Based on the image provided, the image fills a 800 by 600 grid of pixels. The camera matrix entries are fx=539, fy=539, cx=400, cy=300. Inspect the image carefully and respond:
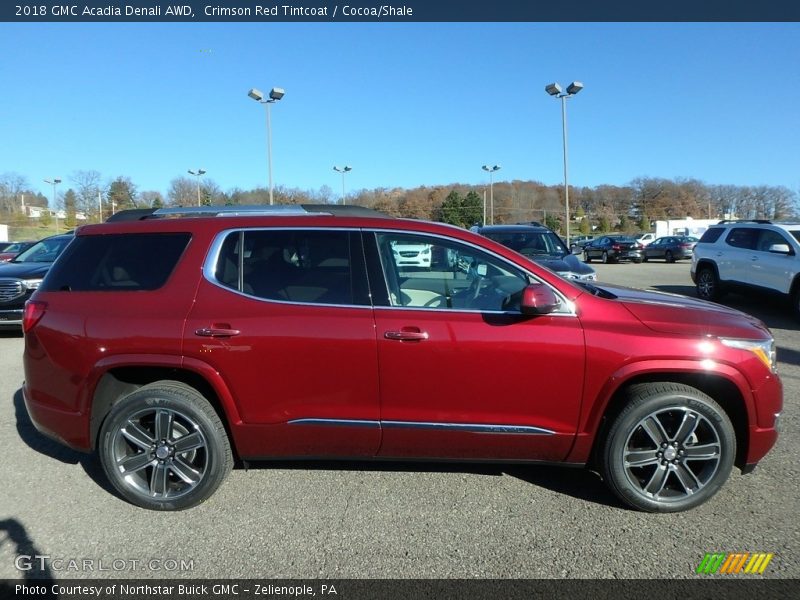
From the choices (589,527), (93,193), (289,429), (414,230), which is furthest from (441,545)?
(93,193)

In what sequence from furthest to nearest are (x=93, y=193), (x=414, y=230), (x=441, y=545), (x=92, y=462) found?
(x=93, y=193)
(x=92, y=462)
(x=414, y=230)
(x=441, y=545)

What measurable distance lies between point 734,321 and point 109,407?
4.12 meters

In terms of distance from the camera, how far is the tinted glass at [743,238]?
11008 millimetres

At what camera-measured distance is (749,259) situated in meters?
10.9

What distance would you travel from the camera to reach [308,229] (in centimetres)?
358

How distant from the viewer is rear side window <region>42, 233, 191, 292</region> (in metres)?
3.59

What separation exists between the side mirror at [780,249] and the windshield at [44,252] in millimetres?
13640

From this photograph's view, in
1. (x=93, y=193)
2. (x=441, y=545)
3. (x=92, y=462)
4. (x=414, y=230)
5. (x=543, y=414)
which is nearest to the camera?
(x=441, y=545)

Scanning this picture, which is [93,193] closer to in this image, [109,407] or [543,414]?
[109,407]

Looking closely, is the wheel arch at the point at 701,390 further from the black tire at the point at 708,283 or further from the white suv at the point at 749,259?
the black tire at the point at 708,283

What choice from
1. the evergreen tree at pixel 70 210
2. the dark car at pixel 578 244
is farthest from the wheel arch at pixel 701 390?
the evergreen tree at pixel 70 210

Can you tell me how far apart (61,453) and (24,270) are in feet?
20.2

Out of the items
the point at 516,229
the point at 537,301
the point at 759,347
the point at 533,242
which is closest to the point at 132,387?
the point at 537,301

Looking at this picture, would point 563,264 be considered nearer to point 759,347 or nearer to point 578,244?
point 759,347
